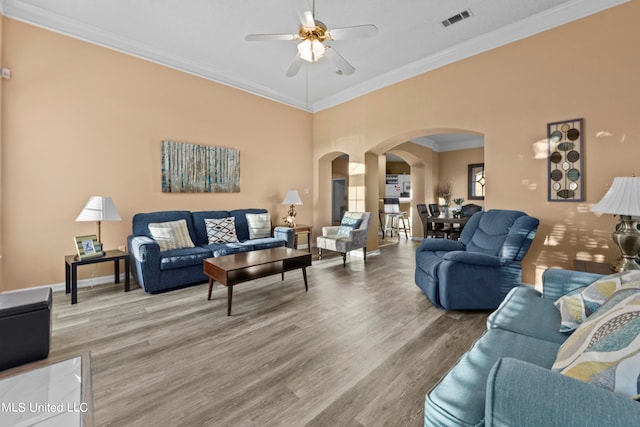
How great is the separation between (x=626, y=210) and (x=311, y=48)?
9.93 ft

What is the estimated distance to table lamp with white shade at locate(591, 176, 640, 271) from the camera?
7.07ft

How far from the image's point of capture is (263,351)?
2.19m

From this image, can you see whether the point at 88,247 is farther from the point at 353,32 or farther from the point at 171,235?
the point at 353,32

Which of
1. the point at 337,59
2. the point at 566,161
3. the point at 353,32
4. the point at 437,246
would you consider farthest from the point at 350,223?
the point at 353,32

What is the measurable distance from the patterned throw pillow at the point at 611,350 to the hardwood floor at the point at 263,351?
873mm

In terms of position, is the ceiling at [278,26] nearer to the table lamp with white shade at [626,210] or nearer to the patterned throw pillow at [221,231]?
the table lamp with white shade at [626,210]

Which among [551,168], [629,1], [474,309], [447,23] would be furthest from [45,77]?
[629,1]

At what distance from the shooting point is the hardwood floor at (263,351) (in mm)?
1585

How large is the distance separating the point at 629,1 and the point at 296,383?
485cm

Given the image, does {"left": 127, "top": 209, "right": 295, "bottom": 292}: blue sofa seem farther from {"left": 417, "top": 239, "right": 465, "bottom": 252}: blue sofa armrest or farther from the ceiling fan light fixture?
the ceiling fan light fixture

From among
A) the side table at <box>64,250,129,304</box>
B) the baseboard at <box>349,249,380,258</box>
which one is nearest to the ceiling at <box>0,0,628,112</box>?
the side table at <box>64,250,129,304</box>

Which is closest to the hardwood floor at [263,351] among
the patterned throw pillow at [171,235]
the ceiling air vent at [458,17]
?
the patterned throw pillow at [171,235]

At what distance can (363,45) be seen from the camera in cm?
394

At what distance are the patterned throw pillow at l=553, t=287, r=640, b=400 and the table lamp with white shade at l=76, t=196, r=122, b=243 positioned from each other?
4.19 meters
